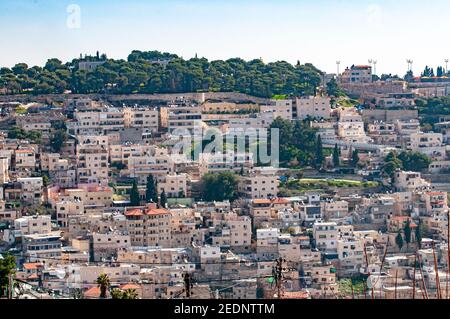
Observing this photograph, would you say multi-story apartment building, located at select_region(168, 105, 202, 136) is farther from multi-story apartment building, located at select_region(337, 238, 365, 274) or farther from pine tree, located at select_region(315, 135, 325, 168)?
multi-story apartment building, located at select_region(337, 238, 365, 274)

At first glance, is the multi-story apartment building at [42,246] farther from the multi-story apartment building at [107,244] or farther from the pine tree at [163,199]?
the pine tree at [163,199]

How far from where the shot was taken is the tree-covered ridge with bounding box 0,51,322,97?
19.1 metres

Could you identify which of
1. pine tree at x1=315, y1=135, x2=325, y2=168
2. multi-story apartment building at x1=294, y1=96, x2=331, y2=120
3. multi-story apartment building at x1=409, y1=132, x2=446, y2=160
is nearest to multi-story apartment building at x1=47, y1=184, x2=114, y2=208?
pine tree at x1=315, y1=135, x2=325, y2=168

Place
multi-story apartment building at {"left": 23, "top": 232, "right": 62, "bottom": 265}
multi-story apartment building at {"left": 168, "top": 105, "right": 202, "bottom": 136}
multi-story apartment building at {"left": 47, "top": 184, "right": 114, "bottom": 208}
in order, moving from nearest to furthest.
→ multi-story apartment building at {"left": 23, "top": 232, "right": 62, "bottom": 265}, multi-story apartment building at {"left": 47, "top": 184, "right": 114, "bottom": 208}, multi-story apartment building at {"left": 168, "top": 105, "right": 202, "bottom": 136}

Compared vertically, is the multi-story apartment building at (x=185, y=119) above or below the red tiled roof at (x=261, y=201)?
above

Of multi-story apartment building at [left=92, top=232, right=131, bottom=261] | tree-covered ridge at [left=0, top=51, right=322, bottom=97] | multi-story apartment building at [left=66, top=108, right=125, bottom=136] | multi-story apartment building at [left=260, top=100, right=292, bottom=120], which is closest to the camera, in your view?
multi-story apartment building at [left=92, top=232, right=131, bottom=261]

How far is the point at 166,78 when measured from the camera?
63.6 feet

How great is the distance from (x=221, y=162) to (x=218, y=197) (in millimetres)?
983

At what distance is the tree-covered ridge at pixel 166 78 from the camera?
1911 centimetres

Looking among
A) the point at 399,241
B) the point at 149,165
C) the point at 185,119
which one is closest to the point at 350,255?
the point at 399,241

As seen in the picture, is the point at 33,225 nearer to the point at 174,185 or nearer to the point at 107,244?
the point at 107,244

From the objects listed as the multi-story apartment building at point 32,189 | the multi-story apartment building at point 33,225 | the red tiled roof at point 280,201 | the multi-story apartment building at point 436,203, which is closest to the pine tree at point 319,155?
the red tiled roof at point 280,201

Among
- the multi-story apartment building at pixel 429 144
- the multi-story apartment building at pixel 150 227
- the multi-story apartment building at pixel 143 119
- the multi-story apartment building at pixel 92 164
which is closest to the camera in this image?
the multi-story apartment building at pixel 150 227
